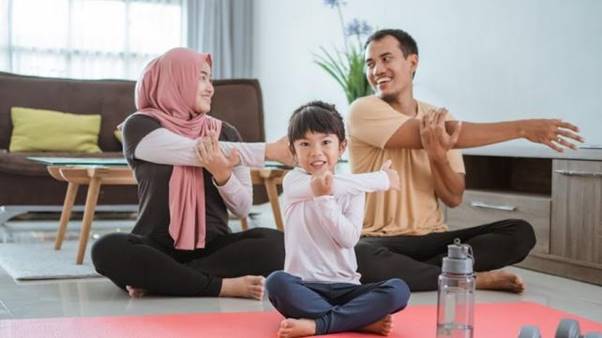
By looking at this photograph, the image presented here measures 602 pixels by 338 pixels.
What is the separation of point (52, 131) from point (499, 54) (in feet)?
8.25

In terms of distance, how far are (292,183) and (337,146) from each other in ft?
0.48

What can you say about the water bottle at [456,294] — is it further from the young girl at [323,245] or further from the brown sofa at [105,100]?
the brown sofa at [105,100]

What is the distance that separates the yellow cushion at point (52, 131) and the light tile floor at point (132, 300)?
1.98 m

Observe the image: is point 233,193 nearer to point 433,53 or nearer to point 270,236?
point 270,236

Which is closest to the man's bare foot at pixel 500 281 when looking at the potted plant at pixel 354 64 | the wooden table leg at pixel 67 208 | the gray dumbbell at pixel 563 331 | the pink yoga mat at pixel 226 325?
the pink yoga mat at pixel 226 325


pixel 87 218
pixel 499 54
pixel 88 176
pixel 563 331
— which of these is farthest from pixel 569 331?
pixel 499 54

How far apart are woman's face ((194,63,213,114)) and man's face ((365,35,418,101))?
540 millimetres

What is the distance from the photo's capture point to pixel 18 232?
489cm

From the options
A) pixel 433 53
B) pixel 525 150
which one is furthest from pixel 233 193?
pixel 433 53

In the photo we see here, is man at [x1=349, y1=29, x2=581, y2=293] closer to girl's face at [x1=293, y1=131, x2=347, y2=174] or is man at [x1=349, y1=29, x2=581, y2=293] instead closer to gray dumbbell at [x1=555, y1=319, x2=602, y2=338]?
girl's face at [x1=293, y1=131, x2=347, y2=174]

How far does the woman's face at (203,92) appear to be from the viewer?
295 centimetres

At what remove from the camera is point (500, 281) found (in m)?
3.04

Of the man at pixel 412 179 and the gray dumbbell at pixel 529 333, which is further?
the man at pixel 412 179

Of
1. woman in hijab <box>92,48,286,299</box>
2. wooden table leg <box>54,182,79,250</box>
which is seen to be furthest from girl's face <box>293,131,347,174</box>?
wooden table leg <box>54,182,79,250</box>
